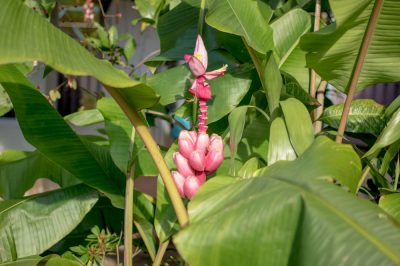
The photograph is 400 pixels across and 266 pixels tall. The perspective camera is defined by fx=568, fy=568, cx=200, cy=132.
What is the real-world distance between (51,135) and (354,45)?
33.8 inches

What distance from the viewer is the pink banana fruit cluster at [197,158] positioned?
4.02ft

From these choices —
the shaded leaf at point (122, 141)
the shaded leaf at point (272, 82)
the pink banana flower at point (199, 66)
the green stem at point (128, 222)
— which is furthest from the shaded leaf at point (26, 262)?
the shaded leaf at point (272, 82)

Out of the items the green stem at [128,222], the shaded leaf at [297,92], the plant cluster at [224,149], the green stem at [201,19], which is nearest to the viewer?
the plant cluster at [224,149]

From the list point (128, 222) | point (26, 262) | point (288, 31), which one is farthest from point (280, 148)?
point (26, 262)

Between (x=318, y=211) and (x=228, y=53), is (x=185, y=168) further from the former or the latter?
(x=228, y=53)

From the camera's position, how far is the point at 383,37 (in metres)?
1.41

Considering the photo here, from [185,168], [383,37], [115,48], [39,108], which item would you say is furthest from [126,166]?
[115,48]

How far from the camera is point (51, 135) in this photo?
161 cm

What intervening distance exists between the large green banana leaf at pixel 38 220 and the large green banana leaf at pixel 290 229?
33.5 inches

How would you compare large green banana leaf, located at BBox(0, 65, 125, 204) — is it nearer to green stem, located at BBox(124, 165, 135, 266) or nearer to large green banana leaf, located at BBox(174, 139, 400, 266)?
green stem, located at BBox(124, 165, 135, 266)

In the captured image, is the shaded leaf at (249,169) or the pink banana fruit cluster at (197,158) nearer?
the pink banana fruit cluster at (197,158)

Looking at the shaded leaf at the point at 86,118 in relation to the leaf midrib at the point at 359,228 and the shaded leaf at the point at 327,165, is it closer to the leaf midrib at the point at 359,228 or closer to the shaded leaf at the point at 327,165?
the shaded leaf at the point at 327,165

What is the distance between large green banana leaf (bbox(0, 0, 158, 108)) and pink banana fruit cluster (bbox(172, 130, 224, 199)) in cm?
23

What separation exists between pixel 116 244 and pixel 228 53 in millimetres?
730
